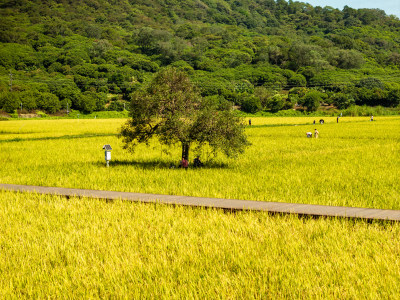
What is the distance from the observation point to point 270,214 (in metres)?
8.02

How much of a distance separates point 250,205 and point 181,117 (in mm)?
7526

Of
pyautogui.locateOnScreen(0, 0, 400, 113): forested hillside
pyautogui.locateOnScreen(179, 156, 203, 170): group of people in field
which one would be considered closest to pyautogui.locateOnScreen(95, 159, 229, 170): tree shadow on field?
pyautogui.locateOnScreen(179, 156, 203, 170): group of people in field

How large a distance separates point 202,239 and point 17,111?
77.8 m

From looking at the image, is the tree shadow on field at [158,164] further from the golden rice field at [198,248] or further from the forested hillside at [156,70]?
the forested hillside at [156,70]

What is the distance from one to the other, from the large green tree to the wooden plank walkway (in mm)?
5257

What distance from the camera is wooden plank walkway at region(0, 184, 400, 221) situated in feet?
24.8

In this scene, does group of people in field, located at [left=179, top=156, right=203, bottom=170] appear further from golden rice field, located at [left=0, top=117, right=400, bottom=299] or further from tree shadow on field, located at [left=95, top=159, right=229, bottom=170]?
golden rice field, located at [left=0, top=117, right=400, bottom=299]

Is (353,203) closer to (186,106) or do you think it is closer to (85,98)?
(186,106)

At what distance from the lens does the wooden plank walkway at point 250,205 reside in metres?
7.56

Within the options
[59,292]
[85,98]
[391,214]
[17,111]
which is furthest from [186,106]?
[85,98]

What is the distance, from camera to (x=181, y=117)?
607 inches

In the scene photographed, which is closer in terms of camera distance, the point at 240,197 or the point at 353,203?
the point at 353,203

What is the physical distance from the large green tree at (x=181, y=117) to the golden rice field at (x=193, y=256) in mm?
6865

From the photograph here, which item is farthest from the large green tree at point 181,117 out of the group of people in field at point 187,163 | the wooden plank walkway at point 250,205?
the wooden plank walkway at point 250,205
